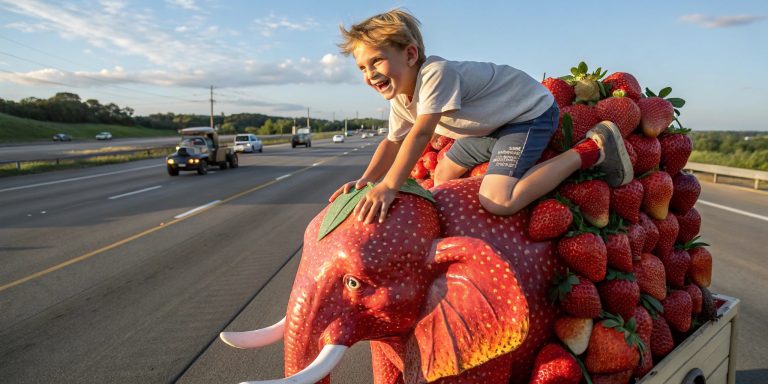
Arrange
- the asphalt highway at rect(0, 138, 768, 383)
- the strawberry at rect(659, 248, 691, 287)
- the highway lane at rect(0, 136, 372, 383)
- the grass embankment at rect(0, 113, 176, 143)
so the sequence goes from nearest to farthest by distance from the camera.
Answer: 1. the strawberry at rect(659, 248, 691, 287)
2. the asphalt highway at rect(0, 138, 768, 383)
3. the highway lane at rect(0, 136, 372, 383)
4. the grass embankment at rect(0, 113, 176, 143)

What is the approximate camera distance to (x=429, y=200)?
7.57 feet

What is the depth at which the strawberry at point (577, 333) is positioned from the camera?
7.14 ft

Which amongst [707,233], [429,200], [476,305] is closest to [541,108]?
[429,200]

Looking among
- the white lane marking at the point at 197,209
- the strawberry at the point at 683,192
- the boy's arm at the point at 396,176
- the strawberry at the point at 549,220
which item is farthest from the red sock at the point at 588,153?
the white lane marking at the point at 197,209

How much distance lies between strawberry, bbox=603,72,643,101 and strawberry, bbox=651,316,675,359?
1.21 metres

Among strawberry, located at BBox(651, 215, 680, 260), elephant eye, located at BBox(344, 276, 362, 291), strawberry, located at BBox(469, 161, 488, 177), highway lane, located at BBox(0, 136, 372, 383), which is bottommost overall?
highway lane, located at BBox(0, 136, 372, 383)

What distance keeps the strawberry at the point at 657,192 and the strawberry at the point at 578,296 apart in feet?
2.46

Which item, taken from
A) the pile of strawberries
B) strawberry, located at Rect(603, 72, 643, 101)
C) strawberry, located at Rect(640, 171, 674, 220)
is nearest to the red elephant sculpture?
the pile of strawberries

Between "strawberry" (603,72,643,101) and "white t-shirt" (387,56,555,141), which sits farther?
"strawberry" (603,72,643,101)

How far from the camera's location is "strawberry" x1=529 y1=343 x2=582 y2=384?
2088 mm

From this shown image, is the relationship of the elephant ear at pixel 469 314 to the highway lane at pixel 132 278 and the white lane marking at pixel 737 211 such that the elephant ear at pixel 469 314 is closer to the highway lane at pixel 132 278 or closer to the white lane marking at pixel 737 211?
the highway lane at pixel 132 278

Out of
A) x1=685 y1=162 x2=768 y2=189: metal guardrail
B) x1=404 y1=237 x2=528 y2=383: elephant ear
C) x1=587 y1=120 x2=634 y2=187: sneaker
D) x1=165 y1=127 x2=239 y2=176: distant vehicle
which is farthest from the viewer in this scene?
x1=165 y1=127 x2=239 y2=176: distant vehicle

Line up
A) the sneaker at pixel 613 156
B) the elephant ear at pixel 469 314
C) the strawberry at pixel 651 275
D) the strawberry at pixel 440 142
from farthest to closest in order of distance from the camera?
1. the strawberry at pixel 440 142
2. the strawberry at pixel 651 275
3. the sneaker at pixel 613 156
4. the elephant ear at pixel 469 314

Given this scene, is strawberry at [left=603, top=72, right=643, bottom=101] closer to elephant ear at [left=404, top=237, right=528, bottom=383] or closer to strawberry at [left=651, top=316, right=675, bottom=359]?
strawberry at [left=651, top=316, right=675, bottom=359]
